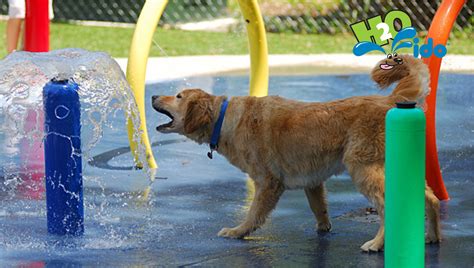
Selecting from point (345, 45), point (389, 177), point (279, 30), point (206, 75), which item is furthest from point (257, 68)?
point (279, 30)

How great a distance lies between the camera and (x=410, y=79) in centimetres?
589

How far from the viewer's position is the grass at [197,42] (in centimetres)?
1510

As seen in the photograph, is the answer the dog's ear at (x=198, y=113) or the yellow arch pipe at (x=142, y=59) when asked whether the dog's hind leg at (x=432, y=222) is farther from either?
the yellow arch pipe at (x=142, y=59)

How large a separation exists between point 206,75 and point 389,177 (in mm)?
8094

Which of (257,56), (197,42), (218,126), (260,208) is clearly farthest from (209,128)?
(197,42)

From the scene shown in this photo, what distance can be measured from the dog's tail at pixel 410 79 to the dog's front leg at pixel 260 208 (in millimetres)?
912

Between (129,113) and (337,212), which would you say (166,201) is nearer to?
(129,113)

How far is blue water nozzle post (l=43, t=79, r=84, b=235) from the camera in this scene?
5.81m

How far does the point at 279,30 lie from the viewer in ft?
57.9

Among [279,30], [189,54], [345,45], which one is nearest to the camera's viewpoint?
[189,54]

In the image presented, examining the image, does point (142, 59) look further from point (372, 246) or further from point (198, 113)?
point (372, 246)

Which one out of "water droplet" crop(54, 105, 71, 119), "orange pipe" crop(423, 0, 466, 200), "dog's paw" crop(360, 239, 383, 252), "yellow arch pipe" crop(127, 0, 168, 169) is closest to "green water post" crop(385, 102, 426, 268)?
"dog's paw" crop(360, 239, 383, 252)

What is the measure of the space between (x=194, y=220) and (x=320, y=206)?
34.1 inches

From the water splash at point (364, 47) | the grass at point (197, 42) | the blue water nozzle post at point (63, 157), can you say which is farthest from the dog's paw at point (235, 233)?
the grass at point (197, 42)
